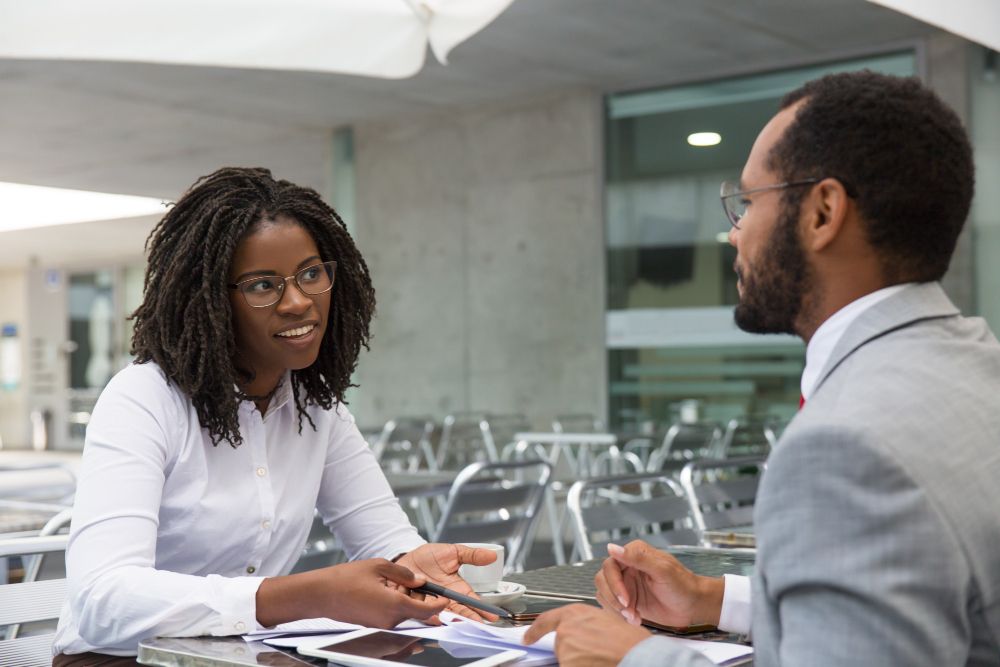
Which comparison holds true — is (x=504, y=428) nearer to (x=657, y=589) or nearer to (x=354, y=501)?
(x=354, y=501)

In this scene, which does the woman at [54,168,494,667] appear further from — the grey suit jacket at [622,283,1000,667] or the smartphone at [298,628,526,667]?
the grey suit jacket at [622,283,1000,667]

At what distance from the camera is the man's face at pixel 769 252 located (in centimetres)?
121

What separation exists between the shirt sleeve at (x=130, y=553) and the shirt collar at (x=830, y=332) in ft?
2.52

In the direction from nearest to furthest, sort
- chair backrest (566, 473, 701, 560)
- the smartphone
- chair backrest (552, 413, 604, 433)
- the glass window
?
the smartphone, chair backrest (566, 473, 701, 560), the glass window, chair backrest (552, 413, 604, 433)

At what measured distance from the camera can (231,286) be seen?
1876 mm

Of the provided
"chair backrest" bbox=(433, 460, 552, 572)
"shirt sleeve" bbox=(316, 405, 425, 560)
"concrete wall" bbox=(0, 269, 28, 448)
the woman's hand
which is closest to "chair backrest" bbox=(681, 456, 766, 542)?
"chair backrest" bbox=(433, 460, 552, 572)

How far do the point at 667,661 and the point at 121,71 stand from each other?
7940 millimetres

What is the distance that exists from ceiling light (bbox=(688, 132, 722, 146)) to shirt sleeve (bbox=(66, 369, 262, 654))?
6.97 metres

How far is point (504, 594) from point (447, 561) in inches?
5.0

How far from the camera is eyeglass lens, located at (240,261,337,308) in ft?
6.12

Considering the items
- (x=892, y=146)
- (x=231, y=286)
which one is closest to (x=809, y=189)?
(x=892, y=146)

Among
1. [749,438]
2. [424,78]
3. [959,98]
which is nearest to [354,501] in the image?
[749,438]

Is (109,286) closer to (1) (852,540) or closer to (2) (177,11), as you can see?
(2) (177,11)

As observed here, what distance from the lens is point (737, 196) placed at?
1.31m
